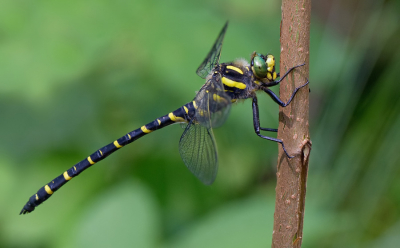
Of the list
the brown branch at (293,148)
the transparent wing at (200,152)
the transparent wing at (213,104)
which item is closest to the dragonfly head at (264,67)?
the transparent wing at (213,104)

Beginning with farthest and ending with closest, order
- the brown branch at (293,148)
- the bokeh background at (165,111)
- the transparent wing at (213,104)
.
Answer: the bokeh background at (165,111) → the transparent wing at (213,104) → the brown branch at (293,148)

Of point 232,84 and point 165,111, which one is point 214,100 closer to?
point 232,84

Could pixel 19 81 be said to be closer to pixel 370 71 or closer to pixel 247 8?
pixel 247 8

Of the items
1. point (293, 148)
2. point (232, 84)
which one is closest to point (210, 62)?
point (232, 84)

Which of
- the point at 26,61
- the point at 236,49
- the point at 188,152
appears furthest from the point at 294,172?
the point at 26,61

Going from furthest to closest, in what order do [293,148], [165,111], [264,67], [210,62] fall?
[165,111] < [210,62] < [264,67] < [293,148]

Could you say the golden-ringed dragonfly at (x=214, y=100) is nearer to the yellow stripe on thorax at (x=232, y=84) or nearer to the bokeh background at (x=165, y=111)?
the yellow stripe on thorax at (x=232, y=84)
